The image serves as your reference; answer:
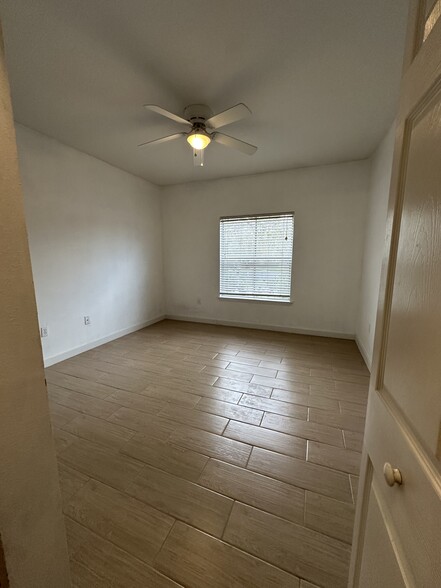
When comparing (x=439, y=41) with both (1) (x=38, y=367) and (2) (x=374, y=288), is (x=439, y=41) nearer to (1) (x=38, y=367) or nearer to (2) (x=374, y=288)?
(1) (x=38, y=367)

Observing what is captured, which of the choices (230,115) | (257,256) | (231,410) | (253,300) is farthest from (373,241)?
(231,410)

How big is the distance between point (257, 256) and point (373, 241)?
1.74 meters

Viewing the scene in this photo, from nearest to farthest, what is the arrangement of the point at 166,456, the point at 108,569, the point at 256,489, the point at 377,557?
the point at 377,557 < the point at 108,569 < the point at 256,489 < the point at 166,456

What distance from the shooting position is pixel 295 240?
3.87 meters

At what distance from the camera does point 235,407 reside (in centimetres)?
210

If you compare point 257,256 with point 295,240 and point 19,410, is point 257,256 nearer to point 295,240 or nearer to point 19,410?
point 295,240

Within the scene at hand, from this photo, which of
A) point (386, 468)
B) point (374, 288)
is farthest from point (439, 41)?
point (374, 288)

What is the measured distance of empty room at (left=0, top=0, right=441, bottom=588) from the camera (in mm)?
604

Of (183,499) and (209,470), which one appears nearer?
(183,499)

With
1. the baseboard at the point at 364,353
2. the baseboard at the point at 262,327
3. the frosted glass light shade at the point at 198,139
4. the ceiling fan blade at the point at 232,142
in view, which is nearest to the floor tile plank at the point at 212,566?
the baseboard at the point at 364,353

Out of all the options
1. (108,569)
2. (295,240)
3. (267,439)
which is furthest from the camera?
(295,240)

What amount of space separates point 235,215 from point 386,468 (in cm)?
400

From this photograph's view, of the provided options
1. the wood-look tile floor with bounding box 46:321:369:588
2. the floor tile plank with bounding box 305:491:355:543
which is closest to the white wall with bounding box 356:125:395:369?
the wood-look tile floor with bounding box 46:321:369:588

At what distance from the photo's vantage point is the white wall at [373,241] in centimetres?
255
